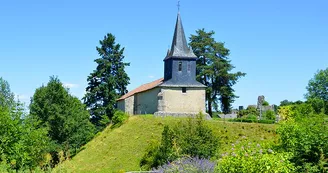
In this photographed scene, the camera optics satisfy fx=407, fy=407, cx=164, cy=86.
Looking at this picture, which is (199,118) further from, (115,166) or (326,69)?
(326,69)

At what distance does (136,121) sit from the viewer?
39812 millimetres

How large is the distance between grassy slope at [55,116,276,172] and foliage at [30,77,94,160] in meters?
1.88

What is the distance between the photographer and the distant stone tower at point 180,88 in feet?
140

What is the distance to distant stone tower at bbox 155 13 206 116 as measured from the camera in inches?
1676

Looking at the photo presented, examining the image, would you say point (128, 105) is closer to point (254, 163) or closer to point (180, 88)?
point (180, 88)

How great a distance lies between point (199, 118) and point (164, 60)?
24.5 m

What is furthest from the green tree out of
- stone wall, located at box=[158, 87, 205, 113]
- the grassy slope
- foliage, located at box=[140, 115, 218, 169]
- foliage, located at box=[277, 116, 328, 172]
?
foliage, located at box=[277, 116, 328, 172]

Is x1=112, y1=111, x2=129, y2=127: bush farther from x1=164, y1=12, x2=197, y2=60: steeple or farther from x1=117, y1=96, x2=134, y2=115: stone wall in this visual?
x1=164, y1=12, x2=197, y2=60: steeple

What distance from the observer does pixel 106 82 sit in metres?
Answer: 53.2

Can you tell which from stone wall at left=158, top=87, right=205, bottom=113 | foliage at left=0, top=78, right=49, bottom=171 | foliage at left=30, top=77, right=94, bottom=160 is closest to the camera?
foliage at left=0, top=78, right=49, bottom=171

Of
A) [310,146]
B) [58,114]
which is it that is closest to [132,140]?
[58,114]

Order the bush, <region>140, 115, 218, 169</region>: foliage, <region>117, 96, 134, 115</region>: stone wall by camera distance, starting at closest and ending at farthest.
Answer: <region>140, 115, 218, 169</region>: foliage < the bush < <region>117, 96, 134, 115</region>: stone wall

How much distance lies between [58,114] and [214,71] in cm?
2111

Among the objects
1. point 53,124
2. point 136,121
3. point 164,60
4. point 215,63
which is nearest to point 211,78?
point 215,63
